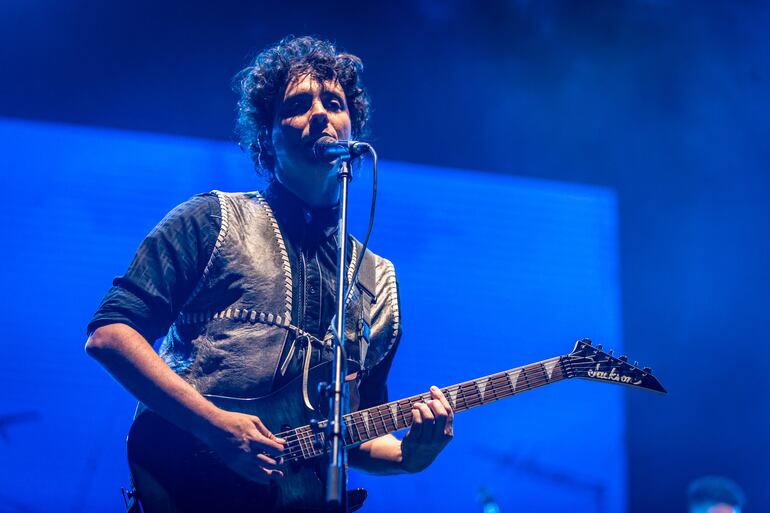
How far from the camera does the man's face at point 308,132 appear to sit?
9.14 ft

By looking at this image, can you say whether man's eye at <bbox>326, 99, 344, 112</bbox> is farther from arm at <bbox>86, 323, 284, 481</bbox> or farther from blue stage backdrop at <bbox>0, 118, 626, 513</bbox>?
blue stage backdrop at <bbox>0, 118, 626, 513</bbox>

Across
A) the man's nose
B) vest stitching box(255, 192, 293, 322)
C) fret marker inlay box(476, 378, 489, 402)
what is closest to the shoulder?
vest stitching box(255, 192, 293, 322)

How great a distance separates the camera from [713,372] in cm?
485

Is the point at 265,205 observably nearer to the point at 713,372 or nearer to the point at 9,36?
the point at 9,36

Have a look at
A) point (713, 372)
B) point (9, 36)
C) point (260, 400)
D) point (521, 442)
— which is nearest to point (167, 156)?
point (9, 36)

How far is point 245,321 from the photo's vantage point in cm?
249

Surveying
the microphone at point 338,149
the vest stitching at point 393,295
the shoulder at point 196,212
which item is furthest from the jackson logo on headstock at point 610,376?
the shoulder at point 196,212

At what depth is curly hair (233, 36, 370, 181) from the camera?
3109 millimetres

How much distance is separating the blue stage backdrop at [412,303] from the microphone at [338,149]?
5.77 ft

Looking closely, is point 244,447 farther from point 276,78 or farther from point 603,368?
point 276,78

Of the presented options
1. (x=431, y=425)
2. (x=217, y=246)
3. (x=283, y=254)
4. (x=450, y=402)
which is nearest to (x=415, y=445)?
(x=431, y=425)

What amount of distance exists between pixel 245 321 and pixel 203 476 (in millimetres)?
513

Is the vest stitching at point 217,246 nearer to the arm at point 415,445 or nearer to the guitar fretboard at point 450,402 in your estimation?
the guitar fretboard at point 450,402

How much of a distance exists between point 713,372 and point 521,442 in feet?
5.05
